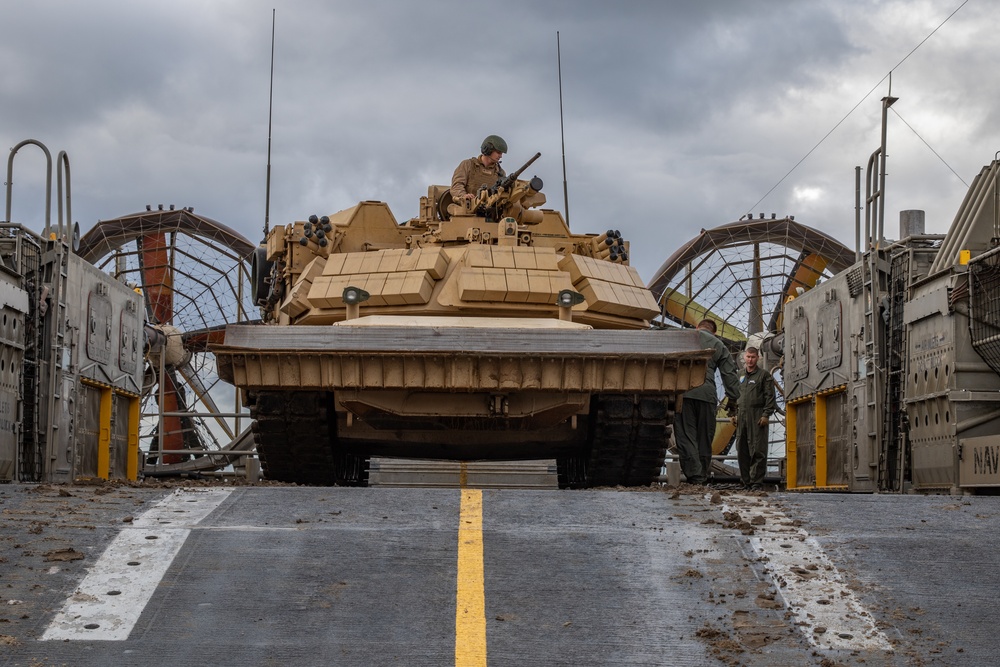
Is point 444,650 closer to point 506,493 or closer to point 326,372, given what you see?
point 506,493

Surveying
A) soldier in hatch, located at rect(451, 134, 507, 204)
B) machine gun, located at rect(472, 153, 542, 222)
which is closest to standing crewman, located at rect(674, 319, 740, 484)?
machine gun, located at rect(472, 153, 542, 222)

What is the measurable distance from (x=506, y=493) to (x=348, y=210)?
23.1 feet

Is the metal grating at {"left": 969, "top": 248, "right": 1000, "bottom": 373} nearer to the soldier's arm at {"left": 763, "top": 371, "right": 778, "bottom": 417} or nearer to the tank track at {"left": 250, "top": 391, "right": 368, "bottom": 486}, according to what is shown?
the soldier's arm at {"left": 763, "top": 371, "right": 778, "bottom": 417}

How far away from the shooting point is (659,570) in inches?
215

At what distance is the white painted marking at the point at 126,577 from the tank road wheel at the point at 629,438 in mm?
4759

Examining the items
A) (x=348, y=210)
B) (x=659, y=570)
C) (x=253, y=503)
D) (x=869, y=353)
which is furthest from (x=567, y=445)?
(x=659, y=570)

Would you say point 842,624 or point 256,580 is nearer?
point 842,624

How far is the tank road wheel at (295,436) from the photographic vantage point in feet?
35.1

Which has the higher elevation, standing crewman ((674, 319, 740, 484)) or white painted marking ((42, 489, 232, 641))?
standing crewman ((674, 319, 740, 484))

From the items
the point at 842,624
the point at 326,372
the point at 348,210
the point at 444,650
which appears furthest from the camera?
the point at 348,210

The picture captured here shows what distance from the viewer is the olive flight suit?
1273 centimetres

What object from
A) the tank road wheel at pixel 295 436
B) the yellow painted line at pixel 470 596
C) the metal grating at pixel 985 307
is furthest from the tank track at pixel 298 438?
the metal grating at pixel 985 307

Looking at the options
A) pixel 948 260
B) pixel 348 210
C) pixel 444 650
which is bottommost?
pixel 444 650

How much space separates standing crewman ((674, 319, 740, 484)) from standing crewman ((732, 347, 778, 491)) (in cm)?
34
